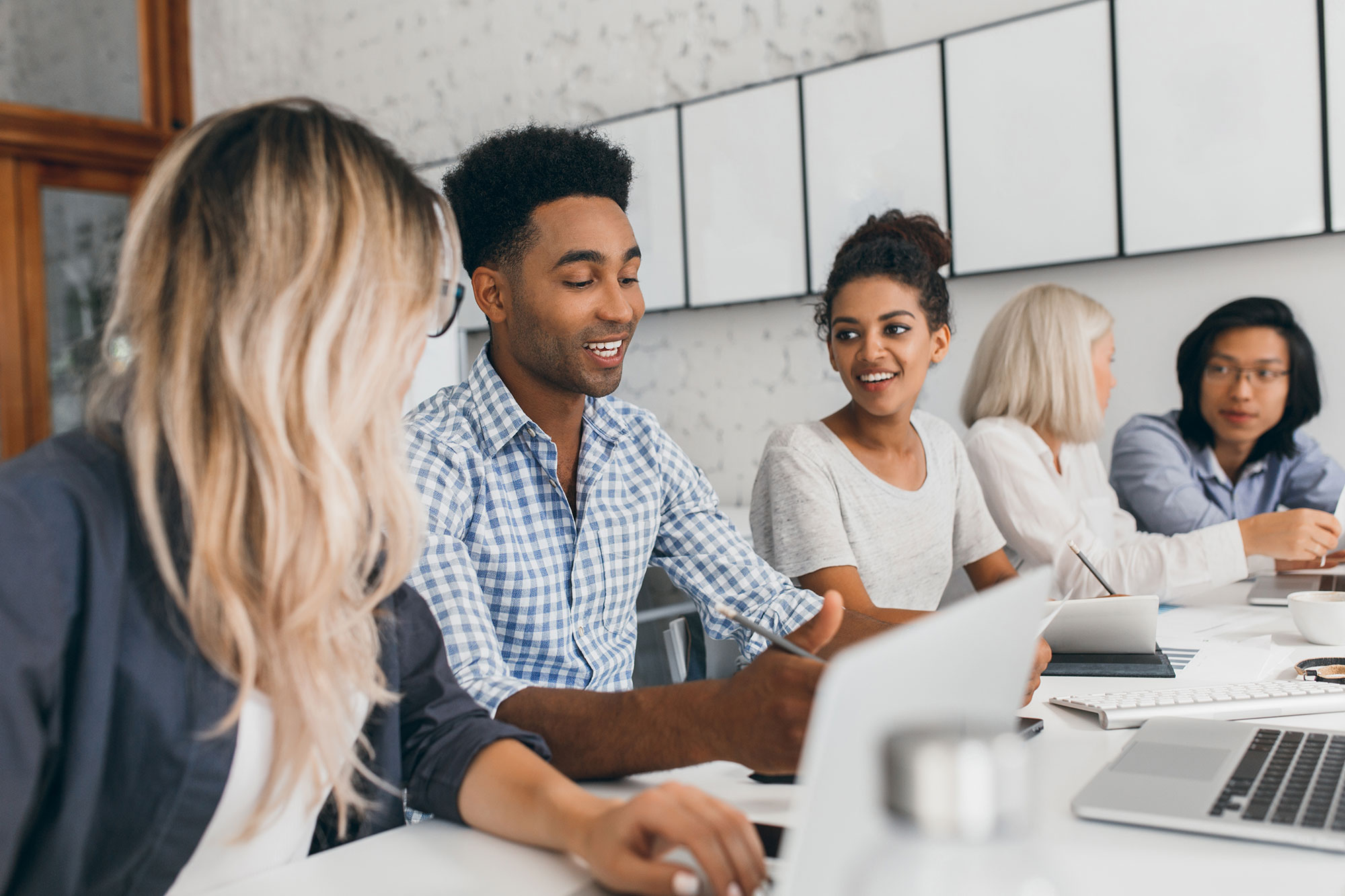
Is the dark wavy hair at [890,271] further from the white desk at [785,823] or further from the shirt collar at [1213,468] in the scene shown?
the white desk at [785,823]

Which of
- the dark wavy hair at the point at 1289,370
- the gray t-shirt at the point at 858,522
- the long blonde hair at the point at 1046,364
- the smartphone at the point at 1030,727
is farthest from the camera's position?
the dark wavy hair at the point at 1289,370

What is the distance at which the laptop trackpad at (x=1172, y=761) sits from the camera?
2.74 ft

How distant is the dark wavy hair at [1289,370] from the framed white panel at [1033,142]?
0.97ft

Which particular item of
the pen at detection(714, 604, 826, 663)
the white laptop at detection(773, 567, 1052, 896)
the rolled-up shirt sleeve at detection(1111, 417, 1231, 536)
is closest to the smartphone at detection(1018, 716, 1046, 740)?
the pen at detection(714, 604, 826, 663)

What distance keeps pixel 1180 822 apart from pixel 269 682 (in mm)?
650

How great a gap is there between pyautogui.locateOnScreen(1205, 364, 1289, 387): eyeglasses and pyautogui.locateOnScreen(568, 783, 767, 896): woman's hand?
2.16m

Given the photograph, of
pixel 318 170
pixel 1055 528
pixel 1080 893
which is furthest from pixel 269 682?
pixel 1055 528

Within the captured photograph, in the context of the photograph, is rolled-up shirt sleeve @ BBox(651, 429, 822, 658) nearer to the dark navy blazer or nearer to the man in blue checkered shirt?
the man in blue checkered shirt

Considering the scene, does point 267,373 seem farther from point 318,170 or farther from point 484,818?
point 484,818

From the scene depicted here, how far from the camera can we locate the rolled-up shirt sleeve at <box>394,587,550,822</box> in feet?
2.84

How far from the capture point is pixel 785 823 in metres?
0.80

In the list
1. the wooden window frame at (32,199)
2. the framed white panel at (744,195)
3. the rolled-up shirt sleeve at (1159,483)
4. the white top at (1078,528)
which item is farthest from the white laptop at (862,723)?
the wooden window frame at (32,199)

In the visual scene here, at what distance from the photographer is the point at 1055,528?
2.02 metres

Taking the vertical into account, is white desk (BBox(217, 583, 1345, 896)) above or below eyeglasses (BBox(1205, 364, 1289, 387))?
below
